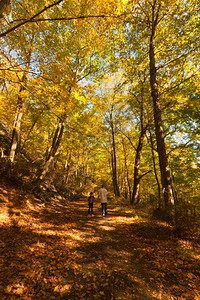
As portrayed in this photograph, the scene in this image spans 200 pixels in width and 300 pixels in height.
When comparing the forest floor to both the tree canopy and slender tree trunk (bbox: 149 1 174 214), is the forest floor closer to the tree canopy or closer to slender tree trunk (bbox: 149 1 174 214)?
slender tree trunk (bbox: 149 1 174 214)

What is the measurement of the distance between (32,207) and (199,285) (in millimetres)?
7891

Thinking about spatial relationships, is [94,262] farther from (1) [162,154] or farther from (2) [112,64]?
(2) [112,64]

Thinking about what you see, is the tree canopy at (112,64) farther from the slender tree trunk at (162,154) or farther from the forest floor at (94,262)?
the forest floor at (94,262)

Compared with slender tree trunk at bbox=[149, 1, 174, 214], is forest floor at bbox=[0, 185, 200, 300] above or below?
below

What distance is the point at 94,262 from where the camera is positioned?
Answer: 12.7ft

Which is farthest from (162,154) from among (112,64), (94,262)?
(112,64)

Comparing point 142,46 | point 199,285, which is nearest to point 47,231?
point 199,285

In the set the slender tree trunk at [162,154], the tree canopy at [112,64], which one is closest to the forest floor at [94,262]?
the slender tree trunk at [162,154]

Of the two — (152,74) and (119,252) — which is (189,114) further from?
(119,252)

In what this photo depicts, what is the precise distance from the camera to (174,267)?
362 centimetres

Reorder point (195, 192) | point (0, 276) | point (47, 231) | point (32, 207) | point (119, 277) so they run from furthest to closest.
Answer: point (195, 192) < point (32, 207) < point (47, 231) < point (119, 277) < point (0, 276)

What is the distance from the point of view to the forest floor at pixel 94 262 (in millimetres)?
2822

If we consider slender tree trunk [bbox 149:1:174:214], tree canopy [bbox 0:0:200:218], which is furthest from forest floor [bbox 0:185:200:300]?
tree canopy [bbox 0:0:200:218]

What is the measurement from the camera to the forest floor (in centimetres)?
282
